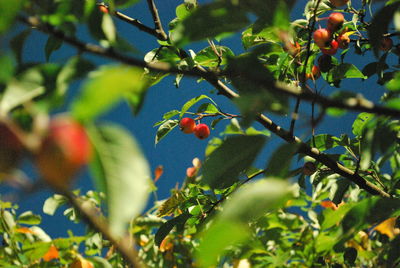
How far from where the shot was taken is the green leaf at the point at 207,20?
53cm

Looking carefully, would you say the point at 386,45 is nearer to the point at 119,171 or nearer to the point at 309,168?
the point at 309,168

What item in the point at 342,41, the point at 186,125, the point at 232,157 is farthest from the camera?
the point at 186,125

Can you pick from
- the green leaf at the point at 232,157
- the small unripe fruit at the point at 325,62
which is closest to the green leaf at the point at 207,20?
the green leaf at the point at 232,157

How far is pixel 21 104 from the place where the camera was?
45cm

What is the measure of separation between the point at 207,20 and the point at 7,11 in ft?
0.85

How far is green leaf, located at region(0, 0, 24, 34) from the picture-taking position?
372 mm

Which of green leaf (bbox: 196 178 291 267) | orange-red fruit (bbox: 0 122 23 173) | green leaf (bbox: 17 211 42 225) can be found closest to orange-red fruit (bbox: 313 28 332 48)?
green leaf (bbox: 196 178 291 267)

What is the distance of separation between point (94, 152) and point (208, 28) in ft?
0.87

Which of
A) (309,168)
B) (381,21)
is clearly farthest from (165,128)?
(381,21)

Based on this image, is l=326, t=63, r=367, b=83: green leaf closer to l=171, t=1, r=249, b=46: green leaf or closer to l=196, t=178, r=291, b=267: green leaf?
l=171, t=1, r=249, b=46: green leaf

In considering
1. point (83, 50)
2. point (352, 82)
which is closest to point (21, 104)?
point (83, 50)

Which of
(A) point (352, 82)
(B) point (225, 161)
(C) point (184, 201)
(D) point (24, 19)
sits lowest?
(A) point (352, 82)

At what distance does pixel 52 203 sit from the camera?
2.06 meters

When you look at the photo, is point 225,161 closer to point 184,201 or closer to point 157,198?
point 184,201
